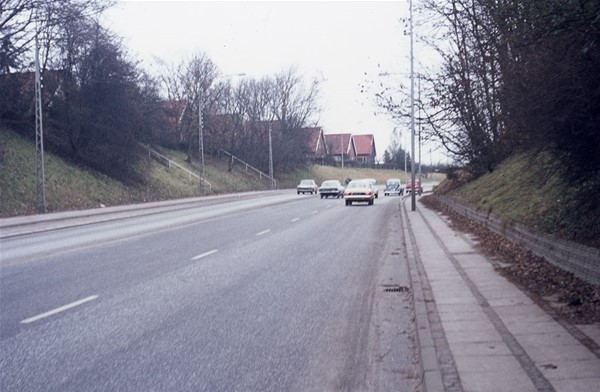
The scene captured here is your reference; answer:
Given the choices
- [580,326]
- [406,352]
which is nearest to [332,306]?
[406,352]

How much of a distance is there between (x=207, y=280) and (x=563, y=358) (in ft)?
23.9

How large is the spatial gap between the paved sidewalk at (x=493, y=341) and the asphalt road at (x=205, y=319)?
0.34 meters

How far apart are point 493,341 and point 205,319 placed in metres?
3.67

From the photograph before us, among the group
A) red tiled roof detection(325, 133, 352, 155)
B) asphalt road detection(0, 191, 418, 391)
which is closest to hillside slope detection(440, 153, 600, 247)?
asphalt road detection(0, 191, 418, 391)

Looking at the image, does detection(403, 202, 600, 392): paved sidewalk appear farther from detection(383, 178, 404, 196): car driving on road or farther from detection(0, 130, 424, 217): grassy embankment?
detection(383, 178, 404, 196): car driving on road

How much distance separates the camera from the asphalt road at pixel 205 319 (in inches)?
254

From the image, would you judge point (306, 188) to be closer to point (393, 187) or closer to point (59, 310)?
point (393, 187)

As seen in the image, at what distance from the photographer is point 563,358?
6.40 metres

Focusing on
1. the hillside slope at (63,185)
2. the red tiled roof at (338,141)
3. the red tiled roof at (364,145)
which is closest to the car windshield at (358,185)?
the hillside slope at (63,185)

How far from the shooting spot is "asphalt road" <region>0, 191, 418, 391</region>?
6.46m

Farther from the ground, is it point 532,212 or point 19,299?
point 532,212

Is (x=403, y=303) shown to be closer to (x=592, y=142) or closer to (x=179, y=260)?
(x=592, y=142)

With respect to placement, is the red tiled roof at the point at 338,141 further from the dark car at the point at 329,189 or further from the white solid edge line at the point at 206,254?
the white solid edge line at the point at 206,254

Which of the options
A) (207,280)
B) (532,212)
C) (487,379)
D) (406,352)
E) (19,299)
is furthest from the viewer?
(532,212)
